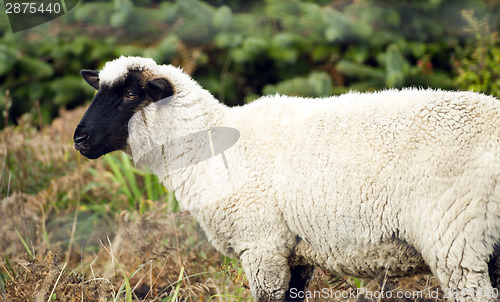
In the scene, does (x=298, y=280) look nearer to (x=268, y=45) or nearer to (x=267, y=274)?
(x=267, y=274)

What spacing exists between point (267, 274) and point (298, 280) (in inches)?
12.4

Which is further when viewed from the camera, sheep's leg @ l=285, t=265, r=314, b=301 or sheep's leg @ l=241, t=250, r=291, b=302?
sheep's leg @ l=285, t=265, r=314, b=301

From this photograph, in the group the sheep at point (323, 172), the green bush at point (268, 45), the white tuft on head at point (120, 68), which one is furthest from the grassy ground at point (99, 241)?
the green bush at point (268, 45)

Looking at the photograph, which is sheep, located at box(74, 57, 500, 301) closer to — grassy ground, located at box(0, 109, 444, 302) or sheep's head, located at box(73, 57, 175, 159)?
sheep's head, located at box(73, 57, 175, 159)

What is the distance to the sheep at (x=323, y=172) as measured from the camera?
2.34 m

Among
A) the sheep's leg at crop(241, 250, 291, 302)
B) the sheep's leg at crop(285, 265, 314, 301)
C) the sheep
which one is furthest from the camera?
the sheep's leg at crop(285, 265, 314, 301)

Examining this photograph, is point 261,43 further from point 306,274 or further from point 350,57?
point 306,274

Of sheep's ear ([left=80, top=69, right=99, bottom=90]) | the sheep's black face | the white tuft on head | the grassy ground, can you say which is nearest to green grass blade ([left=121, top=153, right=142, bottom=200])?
the grassy ground

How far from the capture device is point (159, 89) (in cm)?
304

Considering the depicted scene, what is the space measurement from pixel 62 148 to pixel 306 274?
139 inches

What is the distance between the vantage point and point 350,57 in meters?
6.43

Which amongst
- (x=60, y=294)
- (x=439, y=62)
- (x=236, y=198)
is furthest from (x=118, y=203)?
(x=439, y=62)

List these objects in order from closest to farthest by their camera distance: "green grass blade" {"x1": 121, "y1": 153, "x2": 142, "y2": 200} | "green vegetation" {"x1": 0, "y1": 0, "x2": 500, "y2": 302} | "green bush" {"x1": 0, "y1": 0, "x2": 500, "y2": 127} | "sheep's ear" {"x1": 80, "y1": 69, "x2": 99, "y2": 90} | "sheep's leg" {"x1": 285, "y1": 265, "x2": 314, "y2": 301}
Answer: "sheep's leg" {"x1": 285, "y1": 265, "x2": 314, "y2": 301}, "sheep's ear" {"x1": 80, "y1": 69, "x2": 99, "y2": 90}, "green vegetation" {"x1": 0, "y1": 0, "x2": 500, "y2": 302}, "green grass blade" {"x1": 121, "y1": 153, "x2": 142, "y2": 200}, "green bush" {"x1": 0, "y1": 0, "x2": 500, "y2": 127}

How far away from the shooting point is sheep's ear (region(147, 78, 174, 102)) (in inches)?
118
